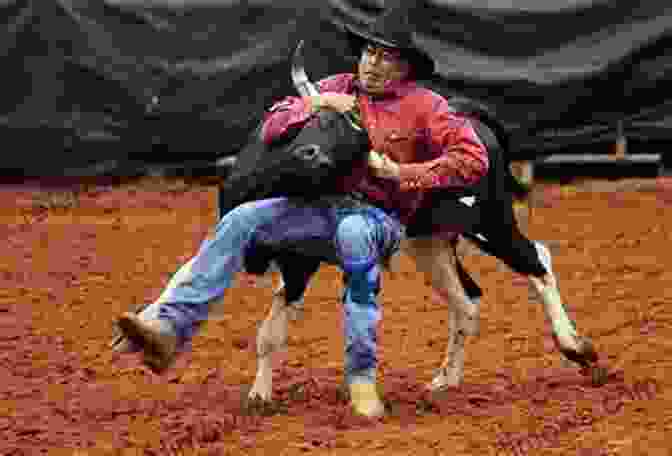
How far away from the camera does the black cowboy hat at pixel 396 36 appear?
593 centimetres

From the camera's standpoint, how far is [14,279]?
31.0 ft

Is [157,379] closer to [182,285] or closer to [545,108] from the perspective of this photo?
[182,285]

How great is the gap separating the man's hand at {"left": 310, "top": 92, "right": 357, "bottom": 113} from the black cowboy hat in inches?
10.4

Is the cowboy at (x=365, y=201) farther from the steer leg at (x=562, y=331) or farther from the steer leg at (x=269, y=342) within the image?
the steer leg at (x=562, y=331)

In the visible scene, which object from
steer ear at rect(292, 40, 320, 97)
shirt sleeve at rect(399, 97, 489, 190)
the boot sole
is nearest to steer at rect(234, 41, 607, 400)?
steer ear at rect(292, 40, 320, 97)

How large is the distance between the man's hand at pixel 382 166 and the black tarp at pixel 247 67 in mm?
6816

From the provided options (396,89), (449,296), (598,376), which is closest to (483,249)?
(449,296)

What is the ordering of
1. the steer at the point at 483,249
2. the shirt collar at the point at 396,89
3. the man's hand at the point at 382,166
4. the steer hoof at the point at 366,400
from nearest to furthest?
1. the man's hand at the point at 382,166
2. the steer hoof at the point at 366,400
3. the shirt collar at the point at 396,89
4. the steer at the point at 483,249

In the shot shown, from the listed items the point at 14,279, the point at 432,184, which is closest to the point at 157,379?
the point at 432,184

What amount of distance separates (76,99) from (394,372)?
6.81 meters

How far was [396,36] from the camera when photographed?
5.94 m

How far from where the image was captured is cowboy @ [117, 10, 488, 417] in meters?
5.71

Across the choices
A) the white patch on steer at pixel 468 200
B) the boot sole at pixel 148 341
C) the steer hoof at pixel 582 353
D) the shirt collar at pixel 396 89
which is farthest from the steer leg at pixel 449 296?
the boot sole at pixel 148 341

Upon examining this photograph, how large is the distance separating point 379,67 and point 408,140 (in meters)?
0.32
